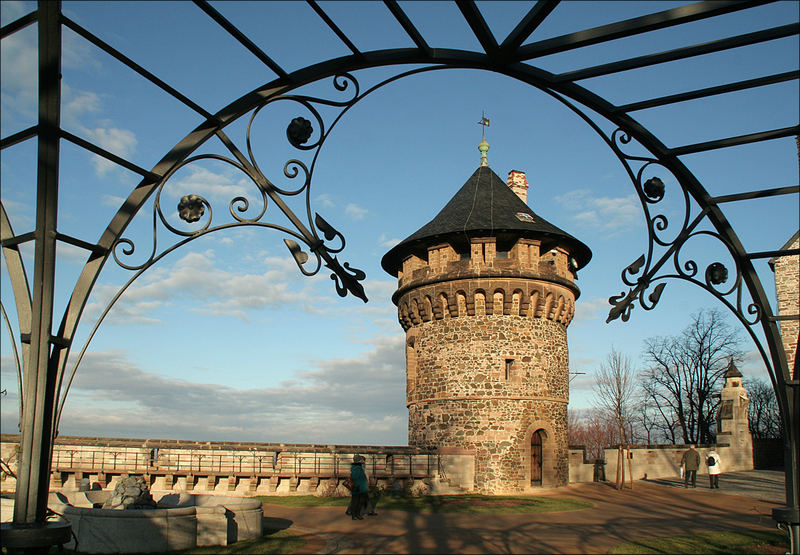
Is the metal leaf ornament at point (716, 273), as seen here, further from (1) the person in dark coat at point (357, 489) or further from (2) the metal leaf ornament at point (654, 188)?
(1) the person in dark coat at point (357, 489)

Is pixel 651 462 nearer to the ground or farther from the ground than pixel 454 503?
farther from the ground

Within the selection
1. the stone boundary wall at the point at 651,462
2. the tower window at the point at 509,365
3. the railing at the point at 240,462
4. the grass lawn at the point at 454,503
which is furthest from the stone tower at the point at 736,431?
the railing at the point at 240,462

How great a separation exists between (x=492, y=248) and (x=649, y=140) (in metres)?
15.2

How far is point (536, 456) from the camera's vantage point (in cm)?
2145

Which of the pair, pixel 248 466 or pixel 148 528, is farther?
pixel 248 466

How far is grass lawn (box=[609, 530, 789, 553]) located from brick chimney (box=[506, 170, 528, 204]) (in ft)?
59.3

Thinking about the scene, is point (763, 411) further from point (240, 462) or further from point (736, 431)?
point (240, 462)

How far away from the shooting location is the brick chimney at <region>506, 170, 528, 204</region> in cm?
2727

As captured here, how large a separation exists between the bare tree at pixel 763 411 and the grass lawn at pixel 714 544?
50011mm

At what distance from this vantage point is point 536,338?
848 inches

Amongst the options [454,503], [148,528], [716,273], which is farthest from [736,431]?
[148,528]

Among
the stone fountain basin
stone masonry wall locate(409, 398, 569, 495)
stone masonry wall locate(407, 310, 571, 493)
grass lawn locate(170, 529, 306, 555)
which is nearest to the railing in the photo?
stone masonry wall locate(409, 398, 569, 495)

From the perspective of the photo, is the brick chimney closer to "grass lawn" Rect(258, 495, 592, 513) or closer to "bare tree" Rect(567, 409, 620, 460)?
"grass lawn" Rect(258, 495, 592, 513)

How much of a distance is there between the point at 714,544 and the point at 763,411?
2172 inches
